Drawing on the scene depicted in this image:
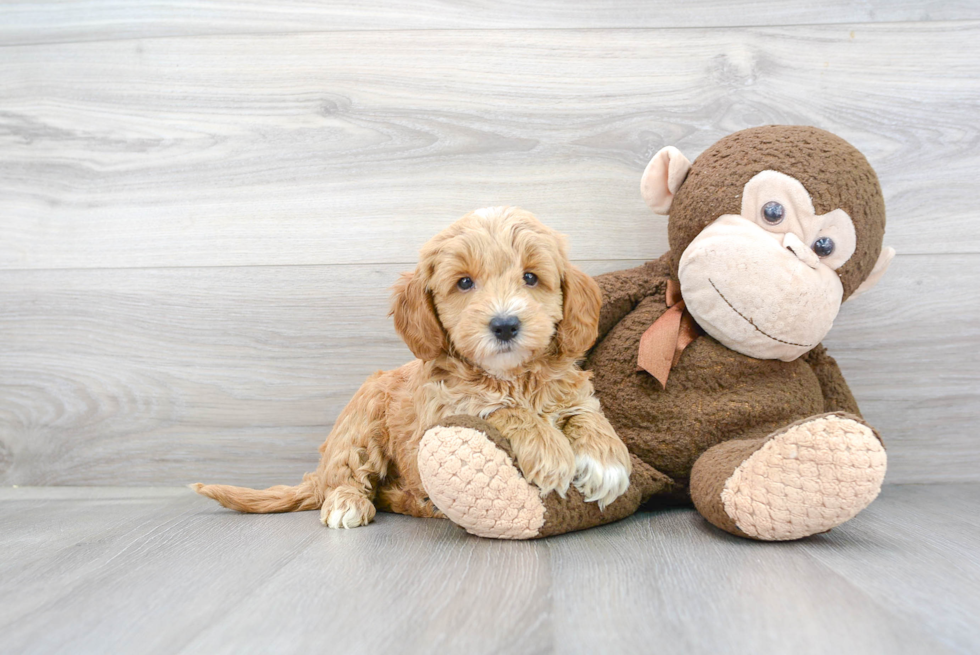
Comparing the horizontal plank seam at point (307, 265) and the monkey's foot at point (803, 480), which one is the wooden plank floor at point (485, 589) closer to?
the monkey's foot at point (803, 480)

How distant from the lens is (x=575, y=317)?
127 cm

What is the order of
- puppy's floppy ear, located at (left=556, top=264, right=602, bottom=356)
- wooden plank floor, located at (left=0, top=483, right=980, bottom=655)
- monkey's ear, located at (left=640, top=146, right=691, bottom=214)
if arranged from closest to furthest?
wooden plank floor, located at (left=0, top=483, right=980, bottom=655)
puppy's floppy ear, located at (left=556, top=264, right=602, bottom=356)
monkey's ear, located at (left=640, top=146, right=691, bottom=214)

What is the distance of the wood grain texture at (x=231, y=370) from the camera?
169 centimetres

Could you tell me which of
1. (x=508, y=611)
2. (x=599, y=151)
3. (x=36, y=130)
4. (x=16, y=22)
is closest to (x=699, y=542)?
(x=508, y=611)

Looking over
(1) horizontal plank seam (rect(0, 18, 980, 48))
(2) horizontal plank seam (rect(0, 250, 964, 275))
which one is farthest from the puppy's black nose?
(1) horizontal plank seam (rect(0, 18, 980, 48))

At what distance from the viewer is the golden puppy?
1.17 m

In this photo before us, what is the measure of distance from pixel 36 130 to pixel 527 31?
1291mm

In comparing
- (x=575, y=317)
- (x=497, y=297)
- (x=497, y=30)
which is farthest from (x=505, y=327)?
(x=497, y=30)

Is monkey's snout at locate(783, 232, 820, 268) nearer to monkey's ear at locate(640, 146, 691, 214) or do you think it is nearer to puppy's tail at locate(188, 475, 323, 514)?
monkey's ear at locate(640, 146, 691, 214)

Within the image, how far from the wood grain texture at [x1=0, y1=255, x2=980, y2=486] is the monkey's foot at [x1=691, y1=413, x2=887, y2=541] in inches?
27.5

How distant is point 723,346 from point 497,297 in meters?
0.50

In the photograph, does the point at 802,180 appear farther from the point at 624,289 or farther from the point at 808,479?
the point at 808,479

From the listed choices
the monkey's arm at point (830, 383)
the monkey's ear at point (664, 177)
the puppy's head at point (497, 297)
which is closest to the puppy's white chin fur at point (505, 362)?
the puppy's head at point (497, 297)

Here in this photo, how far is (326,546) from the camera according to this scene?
1212mm
